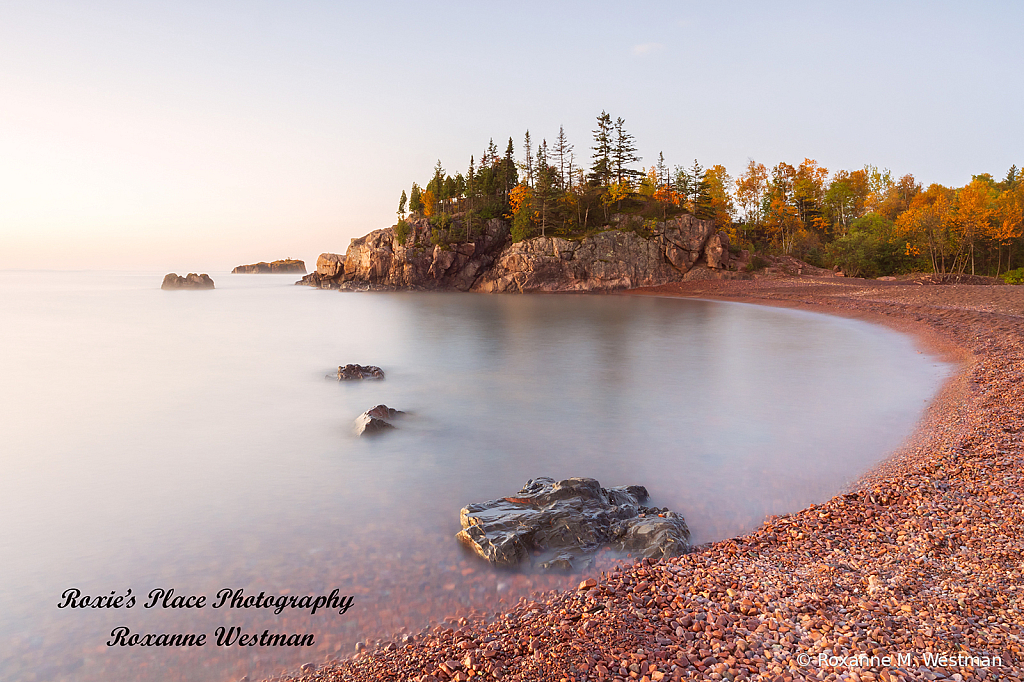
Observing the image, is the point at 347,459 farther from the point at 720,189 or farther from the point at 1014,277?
the point at 720,189

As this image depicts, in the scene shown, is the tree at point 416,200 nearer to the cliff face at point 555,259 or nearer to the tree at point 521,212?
the cliff face at point 555,259

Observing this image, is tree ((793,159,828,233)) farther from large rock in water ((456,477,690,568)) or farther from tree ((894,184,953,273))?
large rock in water ((456,477,690,568))

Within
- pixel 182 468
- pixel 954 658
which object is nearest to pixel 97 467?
pixel 182 468

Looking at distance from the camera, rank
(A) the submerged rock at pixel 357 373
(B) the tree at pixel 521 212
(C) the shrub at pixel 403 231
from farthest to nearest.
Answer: (C) the shrub at pixel 403 231 → (B) the tree at pixel 521 212 → (A) the submerged rock at pixel 357 373

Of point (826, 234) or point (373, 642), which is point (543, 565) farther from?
point (826, 234)

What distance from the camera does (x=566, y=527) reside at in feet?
20.6

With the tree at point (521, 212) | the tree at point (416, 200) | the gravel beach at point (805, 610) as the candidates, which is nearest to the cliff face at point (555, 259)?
the tree at point (521, 212)

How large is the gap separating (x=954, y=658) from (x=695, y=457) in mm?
5817

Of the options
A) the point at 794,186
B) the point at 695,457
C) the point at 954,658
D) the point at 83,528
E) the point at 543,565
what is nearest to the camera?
the point at 954,658

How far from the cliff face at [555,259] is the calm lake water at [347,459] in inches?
1322

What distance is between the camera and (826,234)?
69.5 metres

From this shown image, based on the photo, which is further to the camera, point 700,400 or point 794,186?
point 794,186

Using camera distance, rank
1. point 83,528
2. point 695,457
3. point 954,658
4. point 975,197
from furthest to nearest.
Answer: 1. point 975,197
2. point 695,457
3. point 83,528
4. point 954,658

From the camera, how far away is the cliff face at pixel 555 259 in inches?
2203
